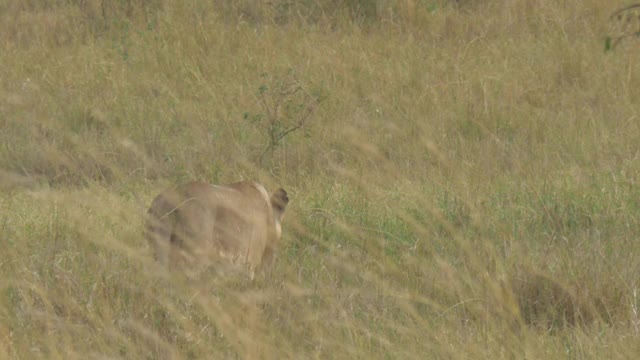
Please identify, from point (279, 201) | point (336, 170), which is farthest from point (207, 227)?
point (336, 170)

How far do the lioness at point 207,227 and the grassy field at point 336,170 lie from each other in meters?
0.10

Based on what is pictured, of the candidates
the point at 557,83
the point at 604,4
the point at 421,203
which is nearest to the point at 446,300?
the point at 421,203

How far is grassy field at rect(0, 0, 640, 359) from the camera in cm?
367

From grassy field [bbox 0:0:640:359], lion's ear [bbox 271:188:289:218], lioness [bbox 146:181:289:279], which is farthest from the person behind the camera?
lion's ear [bbox 271:188:289:218]

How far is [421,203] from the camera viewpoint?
5.09 meters

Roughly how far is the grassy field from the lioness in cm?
10

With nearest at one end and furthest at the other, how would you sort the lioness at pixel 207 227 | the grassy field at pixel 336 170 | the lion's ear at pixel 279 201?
the grassy field at pixel 336 170 < the lioness at pixel 207 227 < the lion's ear at pixel 279 201

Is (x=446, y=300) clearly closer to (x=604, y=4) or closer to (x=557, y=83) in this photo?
(x=557, y=83)

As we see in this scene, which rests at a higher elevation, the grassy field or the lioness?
the lioness

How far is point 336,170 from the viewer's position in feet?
19.5

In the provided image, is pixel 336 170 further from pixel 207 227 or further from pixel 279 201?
pixel 207 227

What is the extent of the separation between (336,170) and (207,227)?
1.93 meters

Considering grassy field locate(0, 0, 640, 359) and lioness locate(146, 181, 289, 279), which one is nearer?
grassy field locate(0, 0, 640, 359)

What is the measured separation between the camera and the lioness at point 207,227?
403cm
